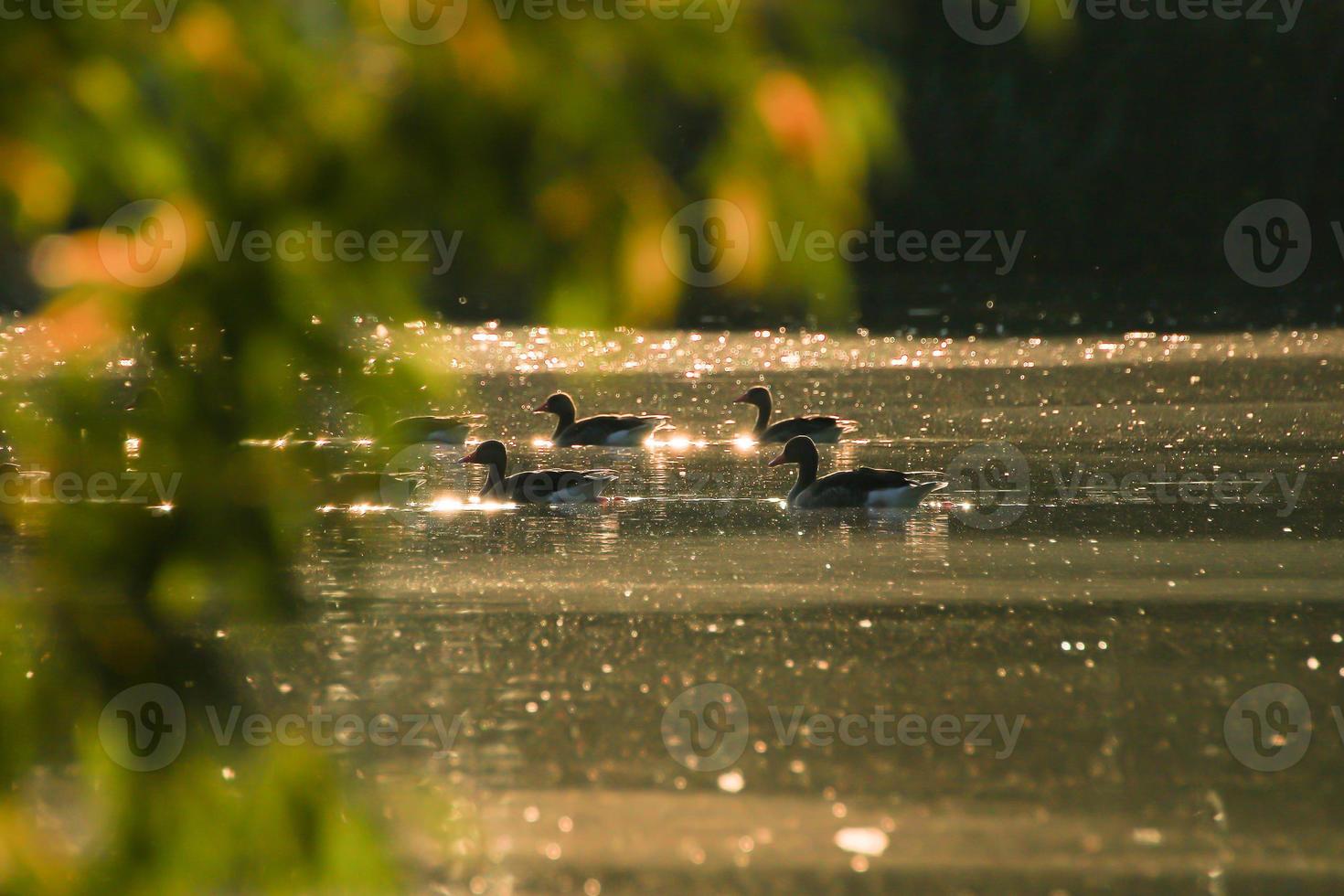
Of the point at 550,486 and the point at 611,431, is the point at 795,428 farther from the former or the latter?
the point at 550,486

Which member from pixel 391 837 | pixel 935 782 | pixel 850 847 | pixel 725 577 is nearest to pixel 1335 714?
pixel 935 782

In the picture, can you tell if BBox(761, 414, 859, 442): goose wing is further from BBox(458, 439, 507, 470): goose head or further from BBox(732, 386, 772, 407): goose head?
BBox(458, 439, 507, 470): goose head

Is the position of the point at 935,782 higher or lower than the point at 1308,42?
lower

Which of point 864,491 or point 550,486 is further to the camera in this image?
point 550,486

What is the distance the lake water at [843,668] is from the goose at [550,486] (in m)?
0.14

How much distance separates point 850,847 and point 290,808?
3.89 meters

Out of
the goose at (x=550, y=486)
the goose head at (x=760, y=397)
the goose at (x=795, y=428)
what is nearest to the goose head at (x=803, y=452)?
the goose at (x=550, y=486)

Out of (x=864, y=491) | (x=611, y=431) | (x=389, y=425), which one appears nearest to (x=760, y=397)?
(x=611, y=431)

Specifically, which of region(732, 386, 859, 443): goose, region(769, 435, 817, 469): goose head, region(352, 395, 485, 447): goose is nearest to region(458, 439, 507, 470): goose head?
region(769, 435, 817, 469): goose head

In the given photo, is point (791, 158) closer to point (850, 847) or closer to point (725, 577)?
point (850, 847)

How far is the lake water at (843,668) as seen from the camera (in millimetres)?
5852

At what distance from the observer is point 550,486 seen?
1417 cm

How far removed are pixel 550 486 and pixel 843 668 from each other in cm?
584

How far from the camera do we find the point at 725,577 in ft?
35.4
